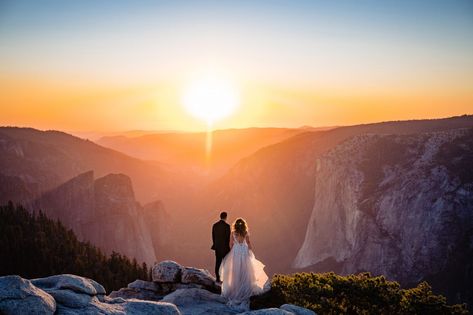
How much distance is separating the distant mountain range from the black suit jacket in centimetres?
4387

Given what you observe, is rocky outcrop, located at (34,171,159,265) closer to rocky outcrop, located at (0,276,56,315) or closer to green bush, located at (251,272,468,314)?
green bush, located at (251,272,468,314)

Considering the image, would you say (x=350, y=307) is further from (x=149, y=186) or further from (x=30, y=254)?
(x=149, y=186)

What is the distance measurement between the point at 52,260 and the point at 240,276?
23718mm

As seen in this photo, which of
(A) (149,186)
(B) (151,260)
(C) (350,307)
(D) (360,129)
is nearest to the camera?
(C) (350,307)

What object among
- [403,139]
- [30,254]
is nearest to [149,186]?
[403,139]

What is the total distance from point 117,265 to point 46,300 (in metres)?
27.5

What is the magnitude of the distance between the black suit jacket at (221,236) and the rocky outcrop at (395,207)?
47996mm

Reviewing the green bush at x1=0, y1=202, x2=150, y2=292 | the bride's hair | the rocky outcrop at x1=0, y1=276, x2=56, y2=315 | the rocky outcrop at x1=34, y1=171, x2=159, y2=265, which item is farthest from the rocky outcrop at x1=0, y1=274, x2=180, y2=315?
the rocky outcrop at x1=34, y1=171, x2=159, y2=265

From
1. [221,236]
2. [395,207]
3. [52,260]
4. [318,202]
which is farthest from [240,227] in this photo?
[318,202]

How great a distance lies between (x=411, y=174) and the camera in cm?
7188

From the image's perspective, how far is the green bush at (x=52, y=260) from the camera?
35500 millimetres

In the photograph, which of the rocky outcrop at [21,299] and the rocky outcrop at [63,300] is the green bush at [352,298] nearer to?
the rocky outcrop at [63,300]

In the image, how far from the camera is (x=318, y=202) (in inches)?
3474

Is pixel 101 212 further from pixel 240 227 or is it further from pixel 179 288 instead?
pixel 240 227
